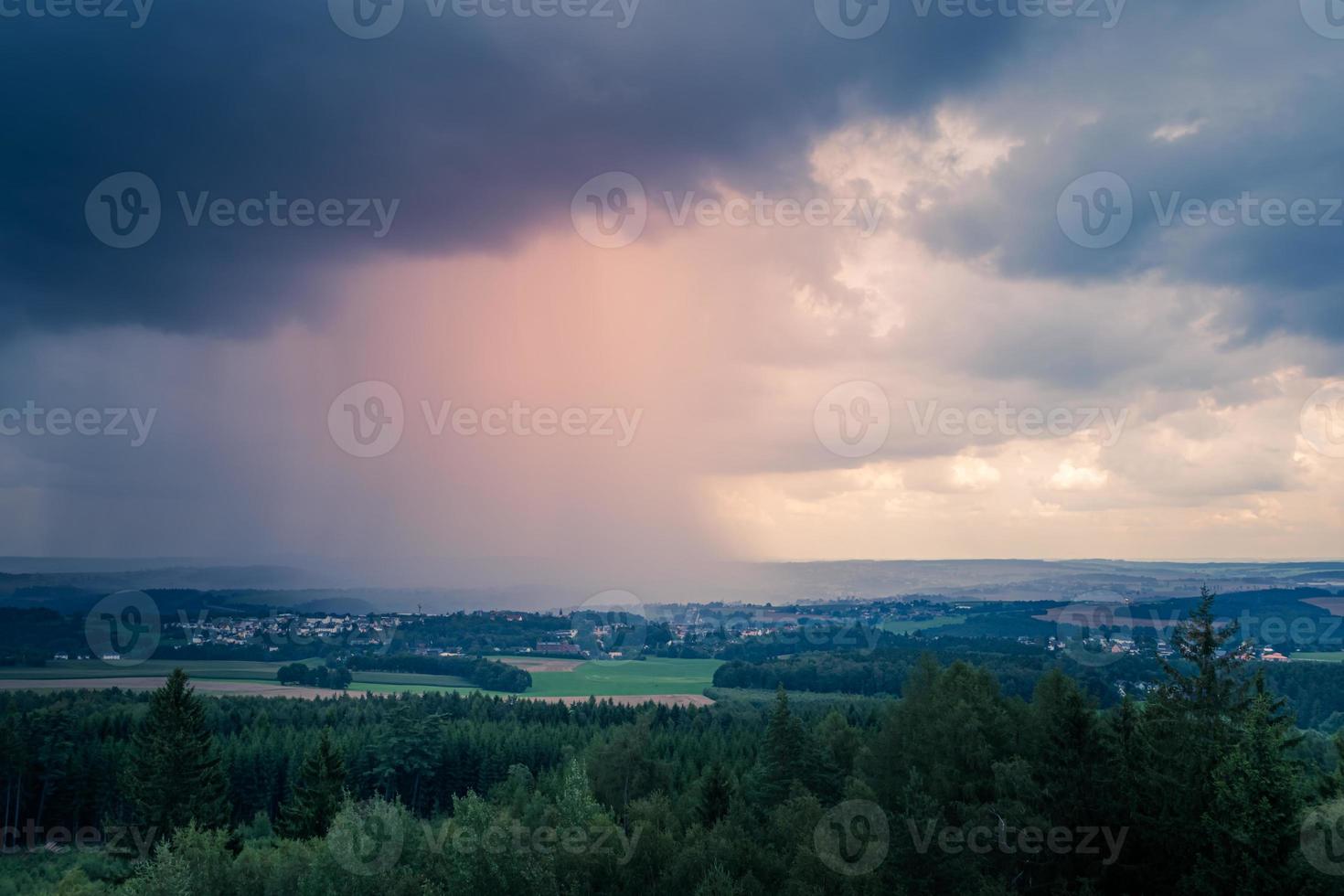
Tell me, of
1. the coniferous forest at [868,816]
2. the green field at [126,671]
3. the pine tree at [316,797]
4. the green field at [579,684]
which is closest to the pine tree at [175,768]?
the coniferous forest at [868,816]

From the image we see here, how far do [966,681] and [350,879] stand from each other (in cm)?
3780

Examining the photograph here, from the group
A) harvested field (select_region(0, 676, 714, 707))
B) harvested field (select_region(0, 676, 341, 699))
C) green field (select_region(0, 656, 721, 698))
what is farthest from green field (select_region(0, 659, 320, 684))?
harvested field (select_region(0, 676, 714, 707))

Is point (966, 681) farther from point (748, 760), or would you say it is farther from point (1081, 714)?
point (748, 760)

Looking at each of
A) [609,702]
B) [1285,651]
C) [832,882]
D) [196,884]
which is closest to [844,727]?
[832,882]

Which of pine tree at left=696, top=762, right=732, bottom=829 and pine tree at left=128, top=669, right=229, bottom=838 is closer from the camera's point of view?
pine tree at left=696, top=762, right=732, bottom=829

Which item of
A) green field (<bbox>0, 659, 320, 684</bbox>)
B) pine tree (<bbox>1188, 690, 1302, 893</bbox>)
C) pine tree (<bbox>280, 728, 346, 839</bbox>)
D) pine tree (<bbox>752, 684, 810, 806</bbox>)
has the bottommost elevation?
green field (<bbox>0, 659, 320, 684</bbox>)

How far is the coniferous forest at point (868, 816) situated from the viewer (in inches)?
1200

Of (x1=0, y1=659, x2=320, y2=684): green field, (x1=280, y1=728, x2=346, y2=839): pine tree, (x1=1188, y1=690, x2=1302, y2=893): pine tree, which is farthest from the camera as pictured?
(x1=0, y1=659, x2=320, y2=684): green field

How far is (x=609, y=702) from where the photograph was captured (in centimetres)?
13375

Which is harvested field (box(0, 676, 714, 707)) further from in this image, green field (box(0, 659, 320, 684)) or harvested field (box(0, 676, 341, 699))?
green field (box(0, 659, 320, 684))

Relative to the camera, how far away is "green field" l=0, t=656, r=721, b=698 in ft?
536

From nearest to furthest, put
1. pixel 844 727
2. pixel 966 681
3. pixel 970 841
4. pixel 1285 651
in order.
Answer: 1. pixel 970 841
2. pixel 966 681
3. pixel 844 727
4. pixel 1285 651

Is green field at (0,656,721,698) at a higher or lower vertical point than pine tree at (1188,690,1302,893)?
lower

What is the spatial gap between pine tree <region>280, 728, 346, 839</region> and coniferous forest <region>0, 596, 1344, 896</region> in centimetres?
15
